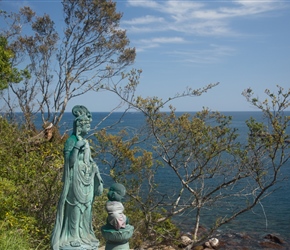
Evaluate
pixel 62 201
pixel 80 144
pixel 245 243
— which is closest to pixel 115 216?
pixel 62 201

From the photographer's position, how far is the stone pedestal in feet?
17.8

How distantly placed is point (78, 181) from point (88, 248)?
1.02 m

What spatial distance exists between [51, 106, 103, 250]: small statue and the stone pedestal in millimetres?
314

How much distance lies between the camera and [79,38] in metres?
19.5

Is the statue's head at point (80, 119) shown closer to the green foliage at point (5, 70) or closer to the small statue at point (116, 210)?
the small statue at point (116, 210)

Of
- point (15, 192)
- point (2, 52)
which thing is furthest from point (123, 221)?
point (2, 52)

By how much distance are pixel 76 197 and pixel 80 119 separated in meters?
1.18

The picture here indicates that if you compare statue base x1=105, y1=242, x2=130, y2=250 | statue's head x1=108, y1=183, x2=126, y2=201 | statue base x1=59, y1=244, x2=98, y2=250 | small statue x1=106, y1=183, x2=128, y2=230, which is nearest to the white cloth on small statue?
small statue x1=106, y1=183, x2=128, y2=230

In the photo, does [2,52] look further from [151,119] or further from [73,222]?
[73,222]

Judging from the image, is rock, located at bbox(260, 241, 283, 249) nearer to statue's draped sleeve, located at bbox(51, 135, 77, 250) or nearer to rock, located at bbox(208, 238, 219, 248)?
rock, located at bbox(208, 238, 219, 248)

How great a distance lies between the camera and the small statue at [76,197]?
18.0 ft

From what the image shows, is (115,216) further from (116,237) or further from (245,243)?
(245,243)

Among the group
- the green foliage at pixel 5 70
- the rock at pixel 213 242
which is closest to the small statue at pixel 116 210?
the green foliage at pixel 5 70

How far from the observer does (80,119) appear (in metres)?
5.69
